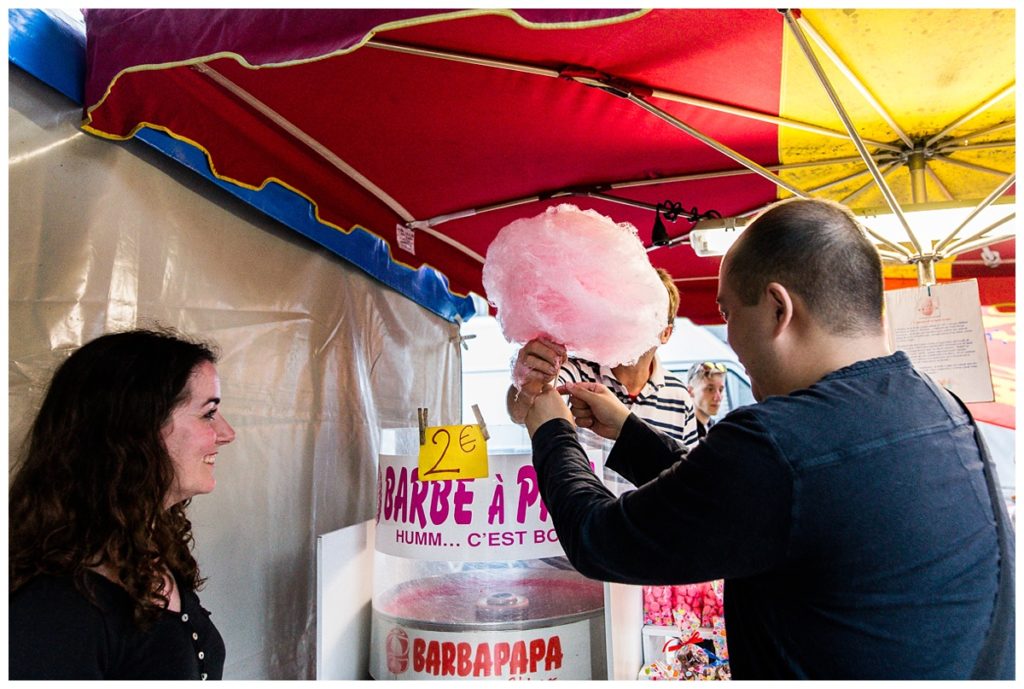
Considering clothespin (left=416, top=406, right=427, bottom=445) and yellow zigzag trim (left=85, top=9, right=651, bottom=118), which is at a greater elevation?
yellow zigzag trim (left=85, top=9, right=651, bottom=118)

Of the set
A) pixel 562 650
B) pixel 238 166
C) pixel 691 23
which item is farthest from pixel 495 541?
pixel 691 23

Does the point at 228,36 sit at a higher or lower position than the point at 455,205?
lower

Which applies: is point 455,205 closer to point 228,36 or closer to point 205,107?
point 205,107

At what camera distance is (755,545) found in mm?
1004

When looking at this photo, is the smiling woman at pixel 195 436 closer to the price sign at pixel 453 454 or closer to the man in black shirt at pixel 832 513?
the price sign at pixel 453 454

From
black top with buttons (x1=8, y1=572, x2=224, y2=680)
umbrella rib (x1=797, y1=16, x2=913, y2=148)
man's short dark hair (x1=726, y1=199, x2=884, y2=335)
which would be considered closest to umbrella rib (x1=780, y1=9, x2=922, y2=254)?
umbrella rib (x1=797, y1=16, x2=913, y2=148)

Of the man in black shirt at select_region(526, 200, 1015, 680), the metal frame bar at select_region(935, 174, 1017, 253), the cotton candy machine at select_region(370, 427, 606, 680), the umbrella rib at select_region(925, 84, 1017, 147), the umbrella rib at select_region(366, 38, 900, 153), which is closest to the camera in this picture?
the man in black shirt at select_region(526, 200, 1015, 680)

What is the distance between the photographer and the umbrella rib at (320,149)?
6.27 ft

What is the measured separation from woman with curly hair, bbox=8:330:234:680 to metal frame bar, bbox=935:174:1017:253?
8.61ft

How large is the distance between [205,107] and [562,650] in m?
1.77

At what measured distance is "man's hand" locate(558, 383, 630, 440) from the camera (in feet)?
5.62

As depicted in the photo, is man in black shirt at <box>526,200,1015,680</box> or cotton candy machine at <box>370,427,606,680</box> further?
cotton candy machine at <box>370,427,606,680</box>

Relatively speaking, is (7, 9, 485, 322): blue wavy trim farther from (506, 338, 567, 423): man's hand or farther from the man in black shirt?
the man in black shirt

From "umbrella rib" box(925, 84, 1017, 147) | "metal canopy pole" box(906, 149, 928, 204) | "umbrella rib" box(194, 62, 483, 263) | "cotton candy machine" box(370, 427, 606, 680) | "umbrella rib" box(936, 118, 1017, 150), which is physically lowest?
"cotton candy machine" box(370, 427, 606, 680)
